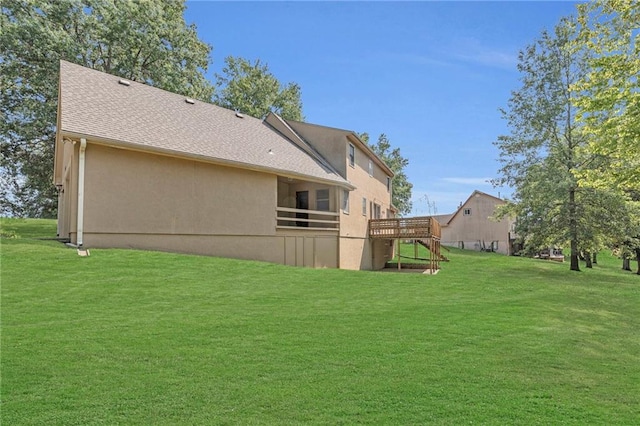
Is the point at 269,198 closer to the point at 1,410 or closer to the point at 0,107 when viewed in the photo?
the point at 1,410

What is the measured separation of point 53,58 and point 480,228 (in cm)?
4508

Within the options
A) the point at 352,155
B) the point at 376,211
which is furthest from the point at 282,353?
the point at 376,211

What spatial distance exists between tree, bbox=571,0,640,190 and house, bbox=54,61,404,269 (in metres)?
10.8

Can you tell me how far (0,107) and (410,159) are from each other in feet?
121

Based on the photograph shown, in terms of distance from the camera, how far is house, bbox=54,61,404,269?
511 inches

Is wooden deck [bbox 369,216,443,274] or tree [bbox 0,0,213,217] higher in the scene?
tree [bbox 0,0,213,217]

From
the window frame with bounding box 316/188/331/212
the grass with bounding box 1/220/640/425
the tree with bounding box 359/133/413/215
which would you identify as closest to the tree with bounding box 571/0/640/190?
the grass with bounding box 1/220/640/425

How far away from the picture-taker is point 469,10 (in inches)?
567

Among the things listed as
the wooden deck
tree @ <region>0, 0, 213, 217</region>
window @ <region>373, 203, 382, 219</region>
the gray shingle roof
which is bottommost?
the wooden deck

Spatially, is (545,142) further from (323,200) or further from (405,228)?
(323,200)

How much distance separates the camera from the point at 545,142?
25.4m

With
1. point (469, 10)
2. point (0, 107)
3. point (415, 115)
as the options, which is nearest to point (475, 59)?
point (469, 10)

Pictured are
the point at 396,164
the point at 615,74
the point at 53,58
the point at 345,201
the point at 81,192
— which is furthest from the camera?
the point at 396,164

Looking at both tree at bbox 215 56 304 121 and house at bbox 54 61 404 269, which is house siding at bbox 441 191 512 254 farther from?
A: house at bbox 54 61 404 269
